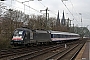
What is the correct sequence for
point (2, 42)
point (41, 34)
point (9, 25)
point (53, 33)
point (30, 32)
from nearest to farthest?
point (2, 42)
point (30, 32)
point (9, 25)
point (41, 34)
point (53, 33)

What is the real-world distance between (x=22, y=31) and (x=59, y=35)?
86.9 ft

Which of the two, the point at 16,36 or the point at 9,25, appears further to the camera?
the point at 9,25

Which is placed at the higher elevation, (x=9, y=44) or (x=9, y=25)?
(x=9, y=25)

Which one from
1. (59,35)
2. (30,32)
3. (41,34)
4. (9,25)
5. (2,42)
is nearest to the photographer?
(2,42)

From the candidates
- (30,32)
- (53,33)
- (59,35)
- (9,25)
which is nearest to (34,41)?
(30,32)

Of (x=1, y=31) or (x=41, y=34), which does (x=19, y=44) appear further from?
(x=41, y=34)

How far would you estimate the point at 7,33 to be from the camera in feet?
109

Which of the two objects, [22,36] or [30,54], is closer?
[30,54]

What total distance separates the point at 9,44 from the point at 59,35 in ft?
88.7

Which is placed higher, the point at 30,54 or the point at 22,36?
the point at 22,36

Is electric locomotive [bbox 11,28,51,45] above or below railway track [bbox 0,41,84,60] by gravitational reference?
above

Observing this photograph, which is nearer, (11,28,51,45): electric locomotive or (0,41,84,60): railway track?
(0,41,84,60): railway track

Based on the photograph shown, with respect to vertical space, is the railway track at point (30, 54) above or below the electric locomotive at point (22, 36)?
below

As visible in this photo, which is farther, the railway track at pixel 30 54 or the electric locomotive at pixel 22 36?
the electric locomotive at pixel 22 36
